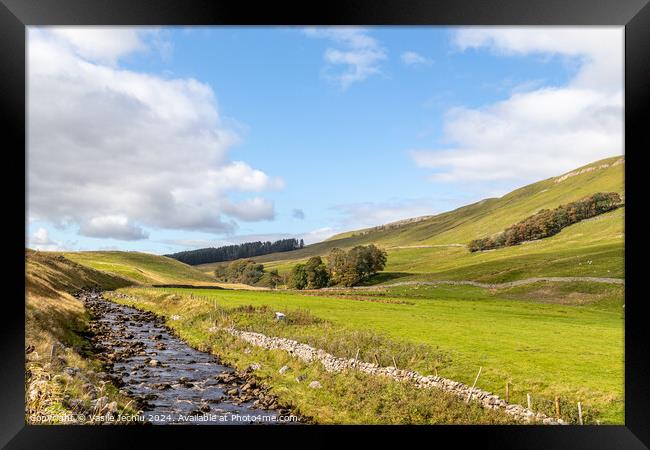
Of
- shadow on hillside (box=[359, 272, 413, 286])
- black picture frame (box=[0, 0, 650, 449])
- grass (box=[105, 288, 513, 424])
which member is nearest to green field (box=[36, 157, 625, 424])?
grass (box=[105, 288, 513, 424])

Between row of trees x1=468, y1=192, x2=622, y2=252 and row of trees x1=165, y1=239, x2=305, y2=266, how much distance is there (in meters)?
39.9

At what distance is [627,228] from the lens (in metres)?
6.47

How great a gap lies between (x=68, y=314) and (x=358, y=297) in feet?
64.3

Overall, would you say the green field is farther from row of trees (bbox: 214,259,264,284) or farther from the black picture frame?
the black picture frame

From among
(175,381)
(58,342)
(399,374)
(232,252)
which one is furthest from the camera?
(232,252)

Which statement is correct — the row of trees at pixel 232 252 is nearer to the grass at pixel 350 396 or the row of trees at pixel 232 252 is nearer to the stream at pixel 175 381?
the stream at pixel 175 381

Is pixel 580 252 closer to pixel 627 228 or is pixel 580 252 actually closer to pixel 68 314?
pixel 627 228

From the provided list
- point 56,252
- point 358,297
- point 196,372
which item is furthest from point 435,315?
point 56,252

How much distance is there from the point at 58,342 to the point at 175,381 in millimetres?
3784

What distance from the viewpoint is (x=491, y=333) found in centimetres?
1841

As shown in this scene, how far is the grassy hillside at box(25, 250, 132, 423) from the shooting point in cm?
780

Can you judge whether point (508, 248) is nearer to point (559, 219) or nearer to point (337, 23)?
point (559, 219)

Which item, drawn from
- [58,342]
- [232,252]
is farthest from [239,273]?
[58,342]

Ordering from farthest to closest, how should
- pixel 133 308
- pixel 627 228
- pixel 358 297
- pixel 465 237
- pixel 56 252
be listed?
pixel 465 237
pixel 358 297
pixel 133 308
pixel 56 252
pixel 627 228
